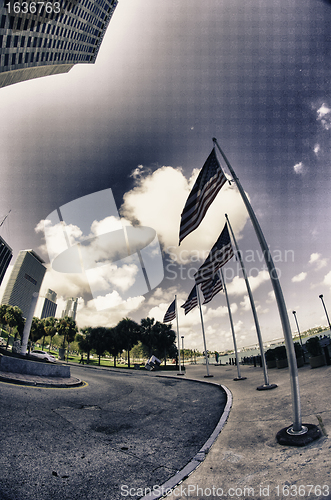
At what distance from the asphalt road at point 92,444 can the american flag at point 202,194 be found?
6432 mm

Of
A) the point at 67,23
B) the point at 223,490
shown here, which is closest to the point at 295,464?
the point at 223,490

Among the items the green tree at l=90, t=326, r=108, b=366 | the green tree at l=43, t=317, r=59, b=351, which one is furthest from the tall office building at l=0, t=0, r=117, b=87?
the green tree at l=90, t=326, r=108, b=366

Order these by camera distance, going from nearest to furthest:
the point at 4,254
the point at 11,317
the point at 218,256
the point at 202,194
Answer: the point at 202,194 < the point at 218,256 < the point at 11,317 < the point at 4,254

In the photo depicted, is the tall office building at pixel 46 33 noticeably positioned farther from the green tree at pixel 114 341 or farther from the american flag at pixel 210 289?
the green tree at pixel 114 341

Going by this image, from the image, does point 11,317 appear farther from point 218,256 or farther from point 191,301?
point 218,256

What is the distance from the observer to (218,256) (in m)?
14.3

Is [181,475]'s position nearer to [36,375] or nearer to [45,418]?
[45,418]

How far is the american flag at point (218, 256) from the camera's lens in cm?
1380

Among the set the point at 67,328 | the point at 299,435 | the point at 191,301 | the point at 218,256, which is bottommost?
the point at 299,435

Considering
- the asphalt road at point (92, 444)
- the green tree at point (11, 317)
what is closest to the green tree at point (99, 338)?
the green tree at point (11, 317)

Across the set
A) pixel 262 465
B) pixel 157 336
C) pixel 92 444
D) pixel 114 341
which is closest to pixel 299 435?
pixel 262 465

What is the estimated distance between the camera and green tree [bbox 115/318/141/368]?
52.3 metres

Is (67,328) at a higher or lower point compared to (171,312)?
higher

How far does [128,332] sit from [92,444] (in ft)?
166
